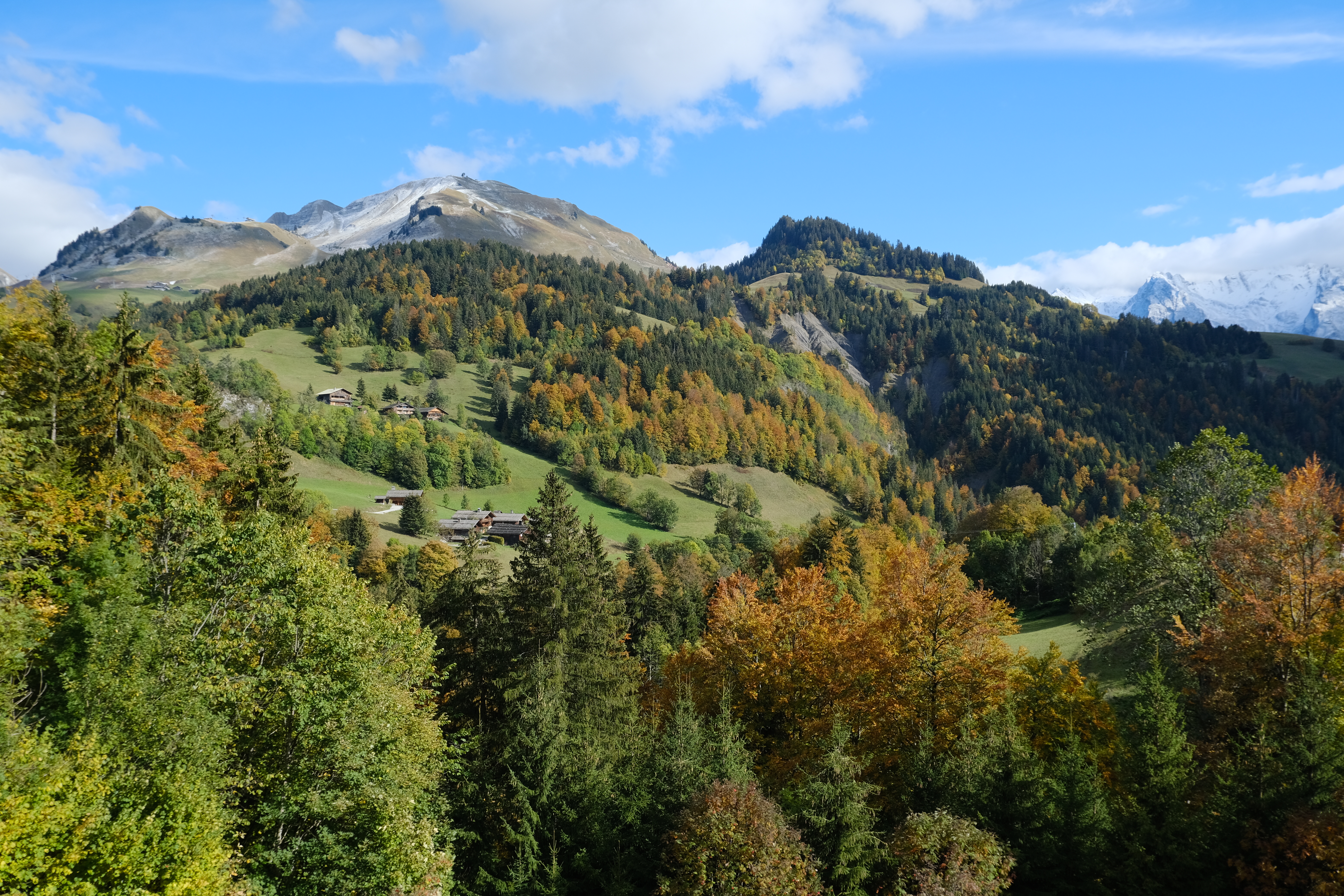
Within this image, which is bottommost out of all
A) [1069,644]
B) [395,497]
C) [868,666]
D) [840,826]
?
[1069,644]

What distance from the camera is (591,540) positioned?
45.6 metres

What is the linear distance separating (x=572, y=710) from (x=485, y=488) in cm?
9643

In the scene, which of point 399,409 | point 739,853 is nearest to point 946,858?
point 739,853

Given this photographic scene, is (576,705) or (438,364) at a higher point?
(438,364)

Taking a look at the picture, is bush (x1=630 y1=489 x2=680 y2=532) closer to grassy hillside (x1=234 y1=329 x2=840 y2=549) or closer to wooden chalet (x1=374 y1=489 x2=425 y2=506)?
grassy hillside (x1=234 y1=329 x2=840 y2=549)

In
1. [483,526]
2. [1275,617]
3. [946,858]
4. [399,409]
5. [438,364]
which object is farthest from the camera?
[438,364]

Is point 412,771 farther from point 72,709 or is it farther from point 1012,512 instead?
point 1012,512

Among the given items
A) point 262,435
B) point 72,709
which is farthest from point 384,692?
point 262,435

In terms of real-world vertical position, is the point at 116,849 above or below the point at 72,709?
below

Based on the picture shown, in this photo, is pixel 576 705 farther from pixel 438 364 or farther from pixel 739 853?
pixel 438 364

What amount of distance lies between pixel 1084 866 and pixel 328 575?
27.8m

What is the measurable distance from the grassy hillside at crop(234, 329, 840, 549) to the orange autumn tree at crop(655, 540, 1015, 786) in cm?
5699

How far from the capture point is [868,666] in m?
30.3

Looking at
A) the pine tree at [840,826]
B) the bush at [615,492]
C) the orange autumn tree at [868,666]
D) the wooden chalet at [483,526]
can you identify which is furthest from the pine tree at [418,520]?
the pine tree at [840,826]
